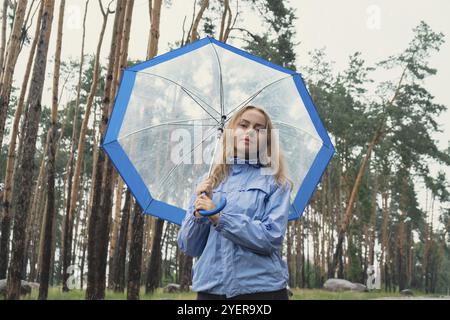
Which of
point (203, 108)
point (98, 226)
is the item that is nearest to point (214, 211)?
point (203, 108)

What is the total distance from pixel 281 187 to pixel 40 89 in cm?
760

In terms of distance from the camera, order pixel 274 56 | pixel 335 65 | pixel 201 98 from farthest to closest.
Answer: pixel 335 65, pixel 274 56, pixel 201 98

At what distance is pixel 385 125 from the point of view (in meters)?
25.3

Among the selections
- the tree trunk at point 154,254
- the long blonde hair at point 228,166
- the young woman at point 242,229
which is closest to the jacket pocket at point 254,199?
the young woman at point 242,229

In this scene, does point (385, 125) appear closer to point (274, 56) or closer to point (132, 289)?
point (274, 56)

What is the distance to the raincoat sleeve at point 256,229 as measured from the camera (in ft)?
6.93

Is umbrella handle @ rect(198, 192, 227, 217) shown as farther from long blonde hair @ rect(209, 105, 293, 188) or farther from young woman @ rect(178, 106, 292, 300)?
long blonde hair @ rect(209, 105, 293, 188)

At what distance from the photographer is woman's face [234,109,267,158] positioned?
2412mm

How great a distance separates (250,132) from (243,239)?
0.55 meters

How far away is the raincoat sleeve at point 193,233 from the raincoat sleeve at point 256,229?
163mm

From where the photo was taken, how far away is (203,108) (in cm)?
379

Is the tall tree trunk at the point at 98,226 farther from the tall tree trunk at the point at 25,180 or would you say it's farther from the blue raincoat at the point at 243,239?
the blue raincoat at the point at 243,239

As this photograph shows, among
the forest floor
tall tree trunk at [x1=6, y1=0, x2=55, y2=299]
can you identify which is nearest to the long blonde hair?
tall tree trunk at [x1=6, y1=0, x2=55, y2=299]
